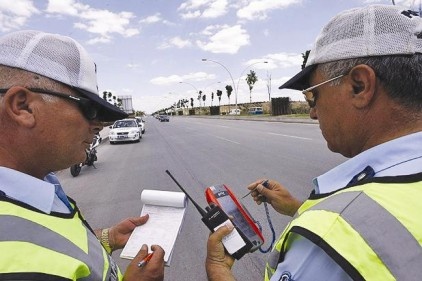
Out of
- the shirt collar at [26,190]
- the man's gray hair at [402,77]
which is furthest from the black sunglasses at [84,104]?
the man's gray hair at [402,77]

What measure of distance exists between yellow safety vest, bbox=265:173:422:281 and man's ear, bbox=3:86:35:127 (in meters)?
1.12

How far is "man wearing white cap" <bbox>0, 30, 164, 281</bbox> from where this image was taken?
107 centimetres

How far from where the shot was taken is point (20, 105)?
1.40m

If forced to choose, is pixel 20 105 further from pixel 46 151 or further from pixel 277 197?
pixel 277 197

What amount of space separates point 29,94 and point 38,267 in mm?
731

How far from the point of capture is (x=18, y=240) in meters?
1.05

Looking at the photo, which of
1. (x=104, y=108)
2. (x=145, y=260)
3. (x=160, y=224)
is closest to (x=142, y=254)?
(x=145, y=260)

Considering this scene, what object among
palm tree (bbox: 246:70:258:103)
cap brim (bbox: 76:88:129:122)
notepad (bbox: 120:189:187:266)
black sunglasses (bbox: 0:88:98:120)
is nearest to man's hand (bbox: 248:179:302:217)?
notepad (bbox: 120:189:187:266)

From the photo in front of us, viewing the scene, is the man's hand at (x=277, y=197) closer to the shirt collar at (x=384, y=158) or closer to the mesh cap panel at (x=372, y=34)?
the shirt collar at (x=384, y=158)

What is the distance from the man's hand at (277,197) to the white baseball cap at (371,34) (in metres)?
1.09

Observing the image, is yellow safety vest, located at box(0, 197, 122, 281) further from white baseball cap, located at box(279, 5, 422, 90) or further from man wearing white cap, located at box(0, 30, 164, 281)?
white baseball cap, located at box(279, 5, 422, 90)

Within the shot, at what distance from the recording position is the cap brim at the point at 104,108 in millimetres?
1591

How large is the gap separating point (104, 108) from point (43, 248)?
79 cm

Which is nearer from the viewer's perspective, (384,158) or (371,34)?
(384,158)
